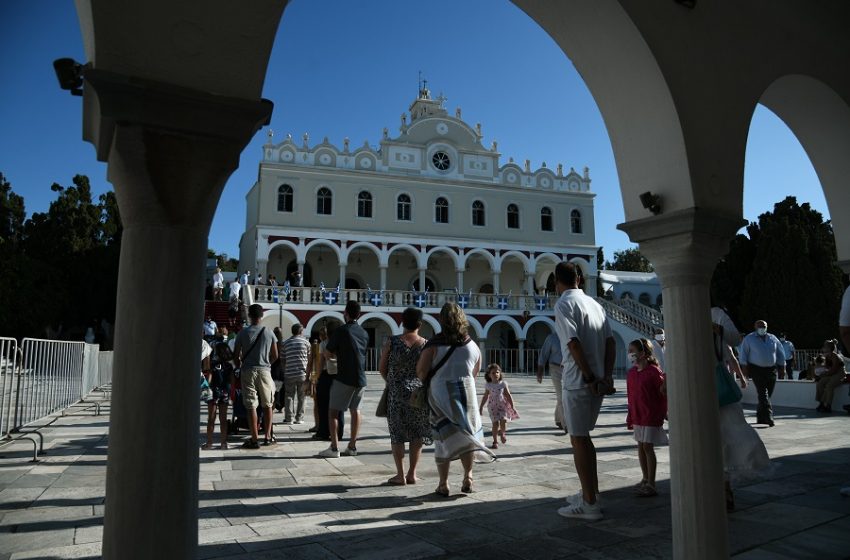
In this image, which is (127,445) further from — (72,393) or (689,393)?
(72,393)

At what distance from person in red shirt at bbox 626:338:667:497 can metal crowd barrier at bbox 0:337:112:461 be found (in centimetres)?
622

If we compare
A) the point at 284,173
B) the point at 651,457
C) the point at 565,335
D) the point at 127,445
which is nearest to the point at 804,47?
the point at 565,335

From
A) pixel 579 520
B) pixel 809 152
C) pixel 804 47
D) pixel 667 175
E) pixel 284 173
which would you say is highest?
pixel 284 173

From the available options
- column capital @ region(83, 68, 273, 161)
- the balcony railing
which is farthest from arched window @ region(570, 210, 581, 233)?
column capital @ region(83, 68, 273, 161)

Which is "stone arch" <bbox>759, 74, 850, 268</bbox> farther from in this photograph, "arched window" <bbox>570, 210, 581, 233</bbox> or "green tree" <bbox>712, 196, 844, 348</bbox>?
"arched window" <bbox>570, 210, 581, 233</bbox>

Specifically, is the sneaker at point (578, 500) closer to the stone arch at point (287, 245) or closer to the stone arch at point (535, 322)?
the stone arch at point (287, 245)

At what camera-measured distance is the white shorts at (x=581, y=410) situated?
414 cm

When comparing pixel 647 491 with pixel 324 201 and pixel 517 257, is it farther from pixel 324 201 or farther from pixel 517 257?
pixel 517 257

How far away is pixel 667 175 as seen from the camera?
12.6 feet

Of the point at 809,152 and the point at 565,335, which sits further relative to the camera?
the point at 809,152

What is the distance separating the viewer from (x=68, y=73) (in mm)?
2305

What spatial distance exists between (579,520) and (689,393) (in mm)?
1269

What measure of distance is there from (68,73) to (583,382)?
11.7 ft

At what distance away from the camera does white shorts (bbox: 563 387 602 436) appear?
4145 mm
